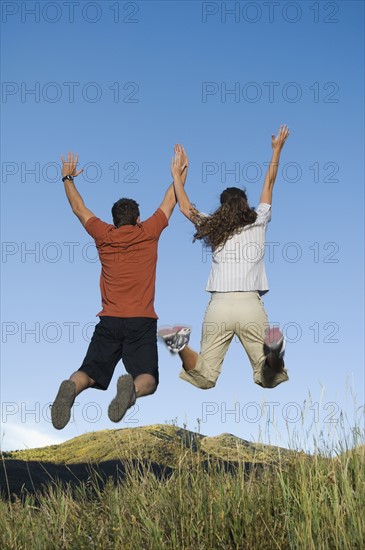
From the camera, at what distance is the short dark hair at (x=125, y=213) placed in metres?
9.84

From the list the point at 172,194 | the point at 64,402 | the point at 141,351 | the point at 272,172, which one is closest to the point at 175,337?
the point at 141,351

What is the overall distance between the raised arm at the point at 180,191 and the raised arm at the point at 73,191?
43.8 inches

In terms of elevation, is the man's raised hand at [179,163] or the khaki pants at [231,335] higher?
the man's raised hand at [179,163]

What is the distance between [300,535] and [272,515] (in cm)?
70

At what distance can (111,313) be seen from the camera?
9516 millimetres

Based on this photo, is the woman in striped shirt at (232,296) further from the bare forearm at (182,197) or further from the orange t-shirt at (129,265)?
the orange t-shirt at (129,265)

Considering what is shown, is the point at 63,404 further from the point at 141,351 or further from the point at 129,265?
the point at 129,265

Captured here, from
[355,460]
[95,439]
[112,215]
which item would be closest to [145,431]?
[95,439]

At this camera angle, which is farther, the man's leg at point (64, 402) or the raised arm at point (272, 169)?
the raised arm at point (272, 169)

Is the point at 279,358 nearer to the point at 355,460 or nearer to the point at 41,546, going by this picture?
the point at 355,460

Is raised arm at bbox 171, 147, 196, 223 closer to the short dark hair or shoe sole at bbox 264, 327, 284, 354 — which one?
the short dark hair

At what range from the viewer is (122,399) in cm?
862

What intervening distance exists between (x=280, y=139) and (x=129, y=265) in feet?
7.78

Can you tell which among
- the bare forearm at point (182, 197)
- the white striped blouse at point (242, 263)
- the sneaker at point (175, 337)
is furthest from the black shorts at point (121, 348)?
the bare forearm at point (182, 197)
